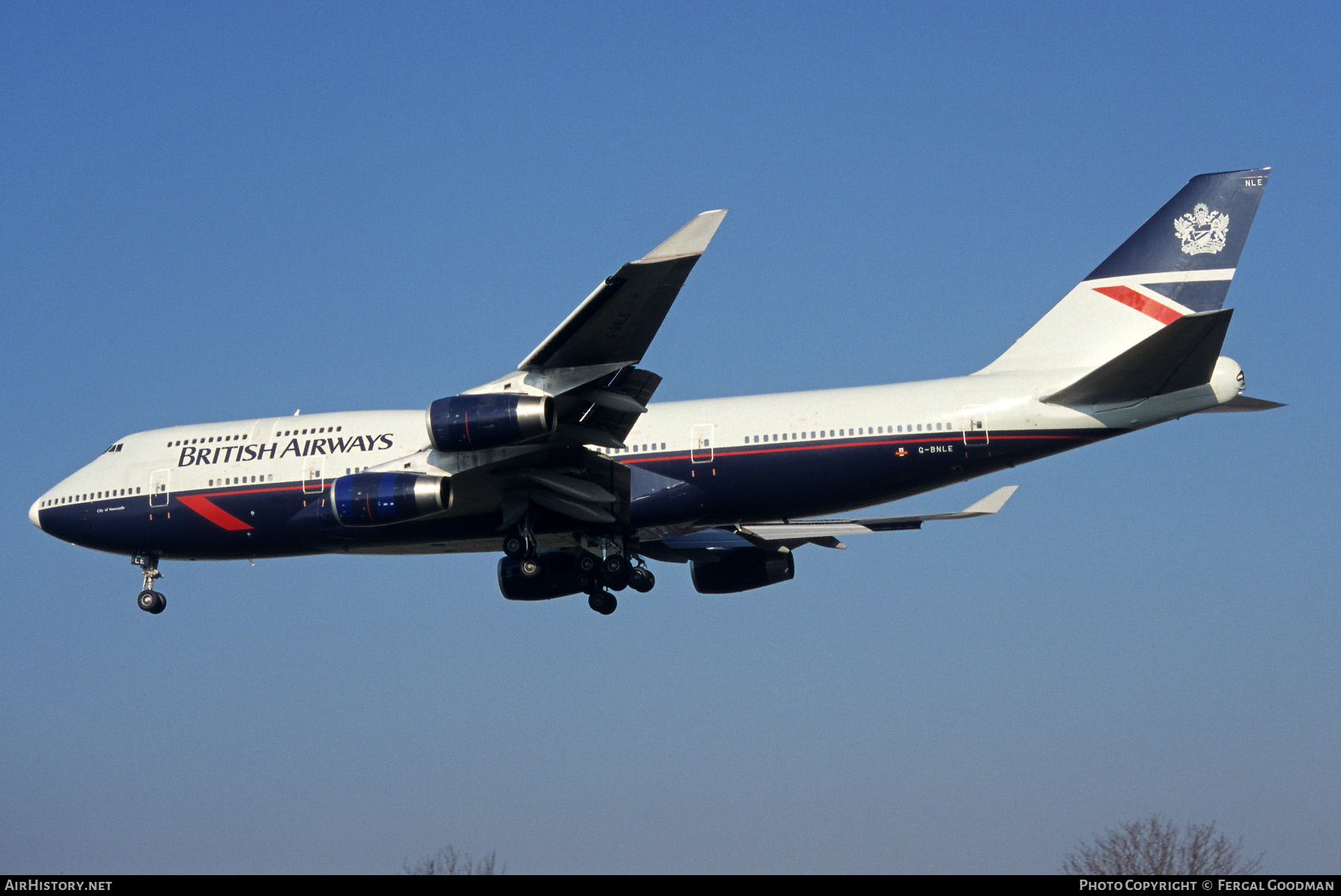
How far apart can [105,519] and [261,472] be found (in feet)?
12.8

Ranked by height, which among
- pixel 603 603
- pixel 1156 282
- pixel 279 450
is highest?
pixel 1156 282

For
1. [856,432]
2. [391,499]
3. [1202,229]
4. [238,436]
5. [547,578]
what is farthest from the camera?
[547,578]

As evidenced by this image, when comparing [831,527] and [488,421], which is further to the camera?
[831,527]

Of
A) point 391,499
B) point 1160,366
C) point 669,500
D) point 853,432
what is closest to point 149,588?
point 391,499

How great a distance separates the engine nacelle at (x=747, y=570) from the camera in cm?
3178

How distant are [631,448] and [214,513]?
847 centimetres

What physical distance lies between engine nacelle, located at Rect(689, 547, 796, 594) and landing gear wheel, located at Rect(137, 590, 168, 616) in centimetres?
1140

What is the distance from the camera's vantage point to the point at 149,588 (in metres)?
30.9

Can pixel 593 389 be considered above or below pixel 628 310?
below

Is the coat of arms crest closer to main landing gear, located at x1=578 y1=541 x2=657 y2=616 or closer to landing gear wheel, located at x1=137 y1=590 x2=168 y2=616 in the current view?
main landing gear, located at x1=578 y1=541 x2=657 y2=616

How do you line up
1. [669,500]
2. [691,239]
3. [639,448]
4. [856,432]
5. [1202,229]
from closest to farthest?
1. [691,239]
2. [856,432]
3. [669,500]
4. [639,448]
5. [1202,229]

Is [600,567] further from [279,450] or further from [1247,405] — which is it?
[1247,405]

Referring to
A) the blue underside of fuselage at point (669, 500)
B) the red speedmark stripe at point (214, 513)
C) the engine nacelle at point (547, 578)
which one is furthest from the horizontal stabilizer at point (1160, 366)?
the red speedmark stripe at point (214, 513)

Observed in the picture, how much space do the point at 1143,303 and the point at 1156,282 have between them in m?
0.48
